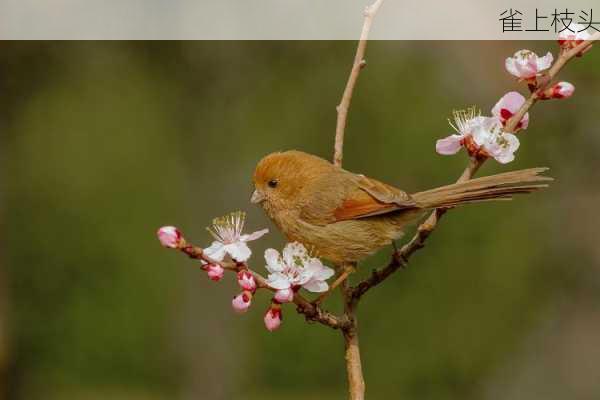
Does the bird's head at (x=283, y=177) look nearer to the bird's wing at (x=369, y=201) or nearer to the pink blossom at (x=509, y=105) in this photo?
the bird's wing at (x=369, y=201)

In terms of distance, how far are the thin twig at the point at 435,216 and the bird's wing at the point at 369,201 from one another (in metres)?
0.57

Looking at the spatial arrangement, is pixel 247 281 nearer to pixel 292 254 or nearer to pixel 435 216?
pixel 292 254

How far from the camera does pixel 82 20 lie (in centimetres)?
949

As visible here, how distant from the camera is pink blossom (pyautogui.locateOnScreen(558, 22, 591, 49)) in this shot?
2622 millimetres

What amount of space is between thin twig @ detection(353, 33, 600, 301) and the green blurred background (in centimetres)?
598

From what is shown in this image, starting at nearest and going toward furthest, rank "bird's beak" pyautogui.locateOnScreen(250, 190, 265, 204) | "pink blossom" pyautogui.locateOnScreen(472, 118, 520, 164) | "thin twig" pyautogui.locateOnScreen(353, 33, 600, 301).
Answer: "thin twig" pyautogui.locateOnScreen(353, 33, 600, 301) → "pink blossom" pyautogui.locateOnScreen(472, 118, 520, 164) → "bird's beak" pyautogui.locateOnScreen(250, 190, 265, 204)

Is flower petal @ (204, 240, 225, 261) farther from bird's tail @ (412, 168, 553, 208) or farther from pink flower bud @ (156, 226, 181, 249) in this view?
bird's tail @ (412, 168, 553, 208)

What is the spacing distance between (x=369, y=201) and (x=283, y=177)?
0.31 metres

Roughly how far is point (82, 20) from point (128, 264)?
285 centimetres

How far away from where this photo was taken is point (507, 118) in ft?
8.46

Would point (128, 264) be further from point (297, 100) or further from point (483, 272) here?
A: point (483, 272)

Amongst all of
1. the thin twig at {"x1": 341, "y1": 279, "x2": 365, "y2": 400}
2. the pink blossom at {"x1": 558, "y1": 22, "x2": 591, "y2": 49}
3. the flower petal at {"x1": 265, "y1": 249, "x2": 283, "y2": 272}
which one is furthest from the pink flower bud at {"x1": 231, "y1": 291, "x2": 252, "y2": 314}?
the pink blossom at {"x1": 558, "y1": 22, "x2": 591, "y2": 49}

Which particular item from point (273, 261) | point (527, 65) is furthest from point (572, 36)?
point (273, 261)

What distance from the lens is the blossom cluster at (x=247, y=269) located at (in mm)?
2121
